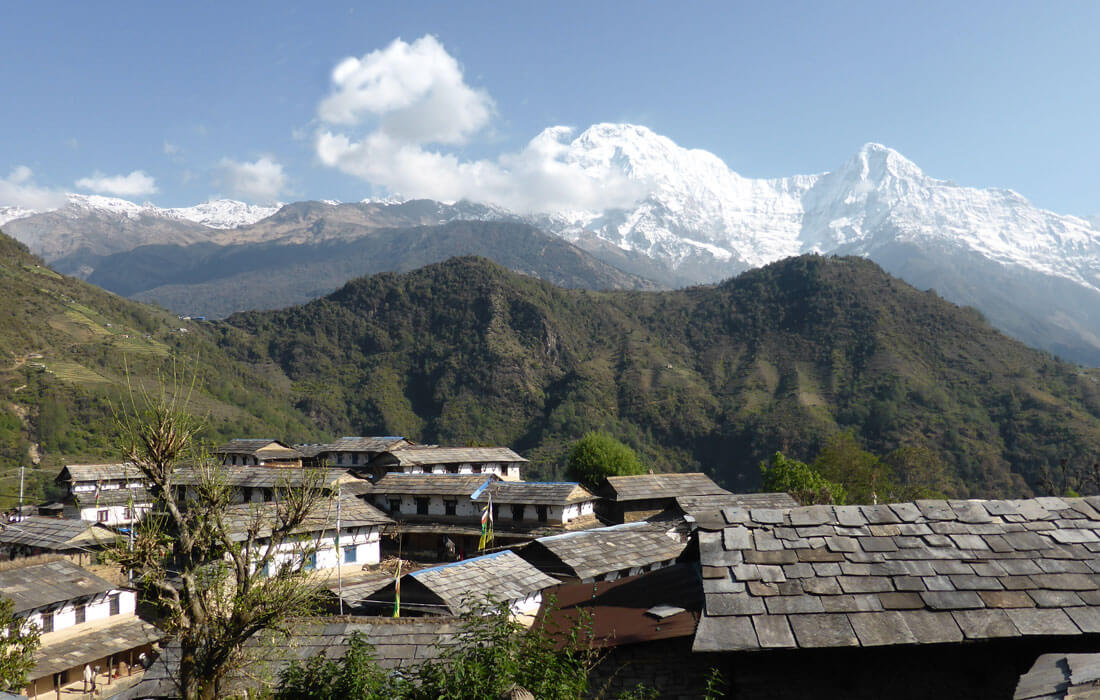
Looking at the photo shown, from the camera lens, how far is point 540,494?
42.0 metres

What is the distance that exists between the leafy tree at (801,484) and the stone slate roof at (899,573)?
39391mm

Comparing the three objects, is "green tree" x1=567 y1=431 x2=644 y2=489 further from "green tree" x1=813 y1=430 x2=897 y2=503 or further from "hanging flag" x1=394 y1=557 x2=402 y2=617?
"hanging flag" x1=394 y1=557 x2=402 y2=617

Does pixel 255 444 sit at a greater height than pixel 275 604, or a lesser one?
lesser

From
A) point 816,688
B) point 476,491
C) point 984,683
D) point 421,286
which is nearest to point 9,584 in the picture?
point 476,491

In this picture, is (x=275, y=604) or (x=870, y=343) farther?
(x=870, y=343)

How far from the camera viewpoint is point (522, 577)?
2384 cm

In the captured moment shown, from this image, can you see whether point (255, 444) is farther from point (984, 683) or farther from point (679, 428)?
point (679, 428)

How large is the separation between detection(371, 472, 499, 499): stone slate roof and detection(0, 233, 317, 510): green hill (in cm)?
2473

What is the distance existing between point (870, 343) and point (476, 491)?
117 metres

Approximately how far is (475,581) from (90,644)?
1587 centimetres

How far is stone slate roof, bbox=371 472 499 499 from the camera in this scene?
141 ft

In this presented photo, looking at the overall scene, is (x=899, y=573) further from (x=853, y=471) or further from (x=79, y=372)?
(x=79, y=372)

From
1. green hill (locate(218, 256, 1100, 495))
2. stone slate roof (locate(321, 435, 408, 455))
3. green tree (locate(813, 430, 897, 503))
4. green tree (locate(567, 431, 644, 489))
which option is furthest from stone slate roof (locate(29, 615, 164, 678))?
green hill (locate(218, 256, 1100, 495))

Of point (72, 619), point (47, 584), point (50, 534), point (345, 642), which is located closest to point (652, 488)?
point (72, 619)
